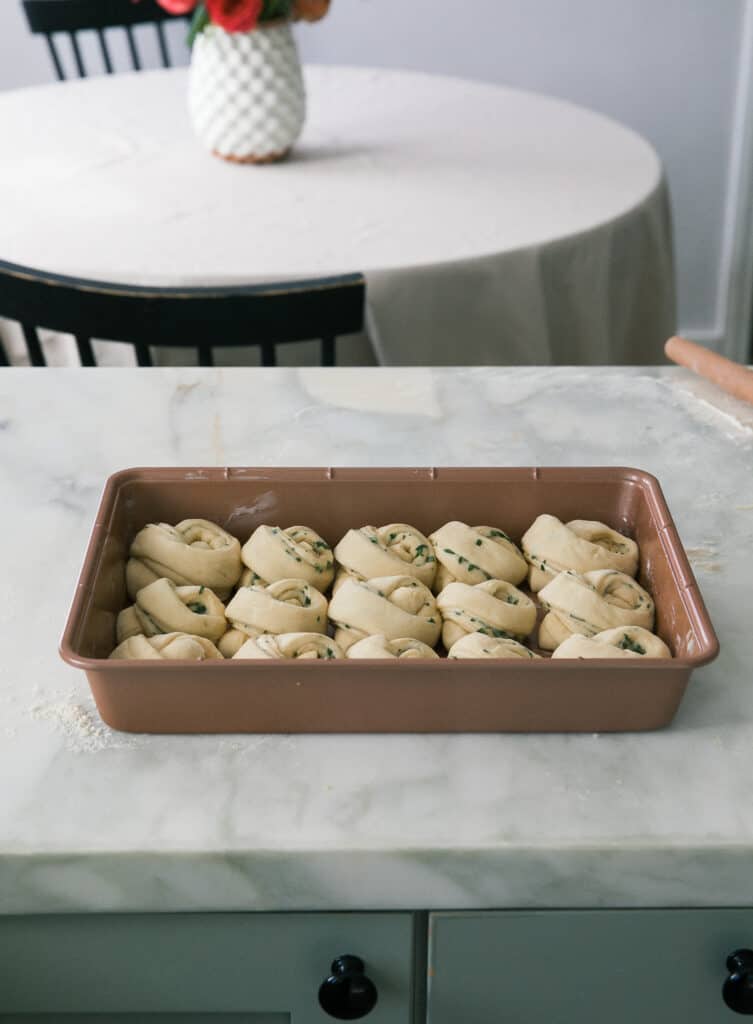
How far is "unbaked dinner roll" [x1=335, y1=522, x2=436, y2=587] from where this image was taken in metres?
A: 0.74

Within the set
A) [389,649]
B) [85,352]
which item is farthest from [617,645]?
[85,352]

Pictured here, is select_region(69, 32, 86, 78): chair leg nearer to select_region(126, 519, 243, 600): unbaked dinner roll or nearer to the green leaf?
the green leaf

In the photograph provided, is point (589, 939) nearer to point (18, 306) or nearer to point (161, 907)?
point (161, 907)

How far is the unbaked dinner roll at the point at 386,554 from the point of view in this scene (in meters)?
0.74

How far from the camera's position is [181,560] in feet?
2.39

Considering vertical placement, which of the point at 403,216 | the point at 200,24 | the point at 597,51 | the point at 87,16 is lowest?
the point at 597,51

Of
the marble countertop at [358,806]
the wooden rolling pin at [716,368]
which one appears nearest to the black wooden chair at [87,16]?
the wooden rolling pin at [716,368]

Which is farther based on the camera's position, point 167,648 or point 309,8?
point 309,8

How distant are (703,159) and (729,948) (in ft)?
9.28

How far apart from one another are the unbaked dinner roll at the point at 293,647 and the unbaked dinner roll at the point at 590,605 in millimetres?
135

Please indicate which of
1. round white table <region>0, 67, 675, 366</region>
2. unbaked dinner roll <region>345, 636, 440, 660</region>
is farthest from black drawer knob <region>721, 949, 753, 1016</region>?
round white table <region>0, 67, 675, 366</region>

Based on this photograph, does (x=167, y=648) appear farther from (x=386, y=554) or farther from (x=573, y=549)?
(x=573, y=549)

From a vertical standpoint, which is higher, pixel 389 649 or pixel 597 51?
pixel 389 649

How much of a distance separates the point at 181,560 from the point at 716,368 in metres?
0.59
